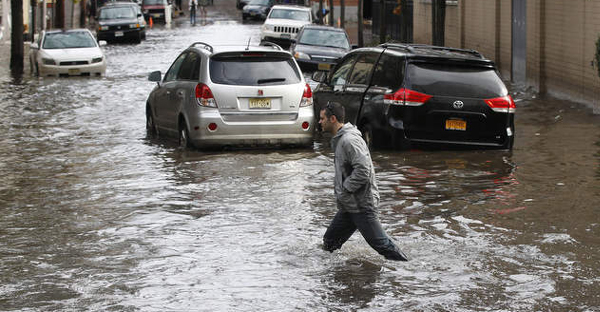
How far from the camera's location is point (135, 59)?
3981cm

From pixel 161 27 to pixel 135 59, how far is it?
26557mm

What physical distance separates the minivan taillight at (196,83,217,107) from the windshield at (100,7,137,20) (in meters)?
34.9

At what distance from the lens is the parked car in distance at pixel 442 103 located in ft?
49.4

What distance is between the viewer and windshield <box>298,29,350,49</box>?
3159 cm

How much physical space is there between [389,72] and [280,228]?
5.51 m

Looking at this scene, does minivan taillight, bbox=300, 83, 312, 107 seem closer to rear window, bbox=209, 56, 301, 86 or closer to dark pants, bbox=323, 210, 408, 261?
rear window, bbox=209, 56, 301, 86

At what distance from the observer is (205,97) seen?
1559cm

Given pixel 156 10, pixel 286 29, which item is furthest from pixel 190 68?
pixel 156 10

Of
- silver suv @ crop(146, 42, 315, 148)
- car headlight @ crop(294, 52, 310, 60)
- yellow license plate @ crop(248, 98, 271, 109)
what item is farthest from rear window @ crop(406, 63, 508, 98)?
car headlight @ crop(294, 52, 310, 60)

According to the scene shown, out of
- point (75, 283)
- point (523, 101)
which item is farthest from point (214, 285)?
point (523, 101)

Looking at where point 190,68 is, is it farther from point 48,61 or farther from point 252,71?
point 48,61

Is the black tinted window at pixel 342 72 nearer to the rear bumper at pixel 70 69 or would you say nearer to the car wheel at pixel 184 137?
the car wheel at pixel 184 137

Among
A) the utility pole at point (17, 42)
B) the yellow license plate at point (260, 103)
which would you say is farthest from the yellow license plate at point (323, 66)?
the yellow license plate at point (260, 103)

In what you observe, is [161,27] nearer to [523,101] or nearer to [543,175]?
[523,101]
